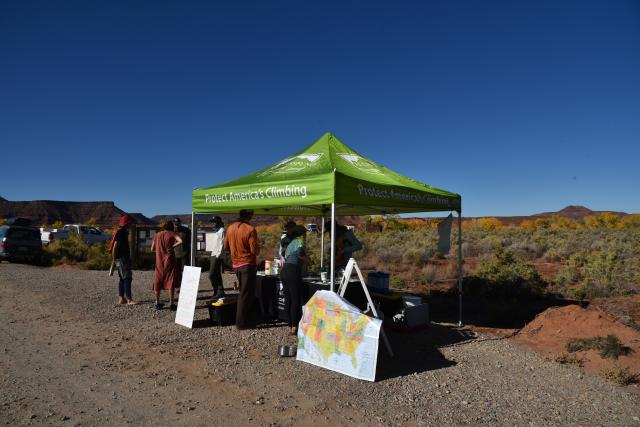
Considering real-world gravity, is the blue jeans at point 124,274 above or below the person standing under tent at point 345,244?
below

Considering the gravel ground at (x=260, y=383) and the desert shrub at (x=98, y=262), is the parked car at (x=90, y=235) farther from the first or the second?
the gravel ground at (x=260, y=383)

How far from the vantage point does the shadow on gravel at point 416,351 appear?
17.5 feet

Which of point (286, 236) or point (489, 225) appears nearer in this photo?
point (286, 236)

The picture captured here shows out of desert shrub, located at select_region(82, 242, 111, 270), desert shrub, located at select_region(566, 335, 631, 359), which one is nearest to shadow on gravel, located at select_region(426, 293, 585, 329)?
desert shrub, located at select_region(566, 335, 631, 359)

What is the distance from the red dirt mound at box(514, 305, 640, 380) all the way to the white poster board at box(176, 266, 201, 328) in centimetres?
528

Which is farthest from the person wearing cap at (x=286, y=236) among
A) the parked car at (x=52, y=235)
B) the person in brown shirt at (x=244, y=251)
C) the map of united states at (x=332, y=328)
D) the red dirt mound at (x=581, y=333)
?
the parked car at (x=52, y=235)

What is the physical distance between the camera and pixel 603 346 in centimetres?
625

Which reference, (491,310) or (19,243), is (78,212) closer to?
(19,243)

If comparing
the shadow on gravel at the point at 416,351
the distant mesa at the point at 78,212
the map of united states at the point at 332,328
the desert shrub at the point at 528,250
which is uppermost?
the distant mesa at the point at 78,212

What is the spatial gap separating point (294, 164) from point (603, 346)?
5.39 metres

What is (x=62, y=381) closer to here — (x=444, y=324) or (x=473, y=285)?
(x=444, y=324)

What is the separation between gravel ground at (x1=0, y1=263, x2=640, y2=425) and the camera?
4.04 m

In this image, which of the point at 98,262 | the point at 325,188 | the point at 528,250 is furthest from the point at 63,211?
the point at 325,188

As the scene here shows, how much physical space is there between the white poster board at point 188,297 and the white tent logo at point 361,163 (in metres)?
3.15
